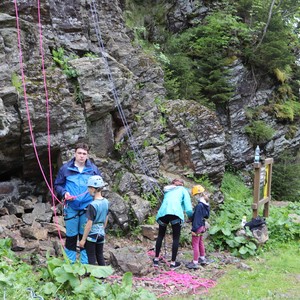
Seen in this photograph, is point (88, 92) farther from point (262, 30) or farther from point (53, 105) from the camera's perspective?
point (262, 30)

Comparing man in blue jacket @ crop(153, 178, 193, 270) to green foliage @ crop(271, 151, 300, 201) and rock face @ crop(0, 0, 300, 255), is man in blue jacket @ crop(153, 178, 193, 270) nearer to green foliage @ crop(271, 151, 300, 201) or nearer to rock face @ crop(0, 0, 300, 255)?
rock face @ crop(0, 0, 300, 255)

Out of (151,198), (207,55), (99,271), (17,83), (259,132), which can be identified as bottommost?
(151,198)

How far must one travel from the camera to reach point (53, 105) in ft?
26.8

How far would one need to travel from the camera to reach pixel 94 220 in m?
5.61

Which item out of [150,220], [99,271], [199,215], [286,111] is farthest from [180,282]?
[286,111]

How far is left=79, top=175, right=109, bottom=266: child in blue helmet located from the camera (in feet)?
18.1

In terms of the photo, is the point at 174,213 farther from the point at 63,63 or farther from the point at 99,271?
the point at 63,63

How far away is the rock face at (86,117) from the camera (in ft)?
26.0

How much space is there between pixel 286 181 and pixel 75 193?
13.8 meters

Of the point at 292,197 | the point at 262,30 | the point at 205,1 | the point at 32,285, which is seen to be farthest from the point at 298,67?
the point at 32,285

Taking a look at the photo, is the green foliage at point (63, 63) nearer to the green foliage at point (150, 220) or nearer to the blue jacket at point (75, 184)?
the blue jacket at point (75, 184)

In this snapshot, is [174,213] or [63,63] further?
[63,63]

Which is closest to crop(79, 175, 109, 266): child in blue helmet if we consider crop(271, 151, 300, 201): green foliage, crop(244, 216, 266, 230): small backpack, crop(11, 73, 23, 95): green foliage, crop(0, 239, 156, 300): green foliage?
crop(0, 239, 156, 300): green foliage

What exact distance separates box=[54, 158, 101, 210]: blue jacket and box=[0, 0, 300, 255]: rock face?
1.38 meters
